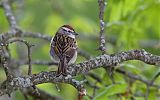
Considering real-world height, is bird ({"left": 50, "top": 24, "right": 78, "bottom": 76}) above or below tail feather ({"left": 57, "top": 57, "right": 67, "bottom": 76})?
above

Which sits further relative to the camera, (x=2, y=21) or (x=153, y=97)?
(x=2, y=21)

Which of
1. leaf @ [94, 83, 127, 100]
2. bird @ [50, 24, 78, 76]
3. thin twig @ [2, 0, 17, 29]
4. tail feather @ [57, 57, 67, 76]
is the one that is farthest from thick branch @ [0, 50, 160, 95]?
thin twig @ [2, 0, 17, 29]

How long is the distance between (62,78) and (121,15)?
2.43 meters

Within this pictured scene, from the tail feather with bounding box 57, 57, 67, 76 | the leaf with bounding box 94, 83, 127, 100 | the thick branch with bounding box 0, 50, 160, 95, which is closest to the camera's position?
the thick branch with bounding box 0, 50, 160, 95

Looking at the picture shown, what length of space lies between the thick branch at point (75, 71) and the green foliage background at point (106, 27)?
0.93 meters

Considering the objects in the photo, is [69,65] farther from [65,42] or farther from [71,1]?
[71,1]

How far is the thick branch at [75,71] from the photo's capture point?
4.81 meters

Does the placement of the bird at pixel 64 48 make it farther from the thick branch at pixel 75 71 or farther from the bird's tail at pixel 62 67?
the thick branch at pixel 75 71

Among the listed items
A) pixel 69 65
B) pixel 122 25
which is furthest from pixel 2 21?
pixel 69 65

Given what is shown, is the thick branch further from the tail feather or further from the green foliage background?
the green foliage background

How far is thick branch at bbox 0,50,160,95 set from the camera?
15.8ft

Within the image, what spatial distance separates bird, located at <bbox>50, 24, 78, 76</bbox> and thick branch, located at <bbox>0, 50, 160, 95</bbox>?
204 millimetres

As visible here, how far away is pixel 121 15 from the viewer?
23.7ft

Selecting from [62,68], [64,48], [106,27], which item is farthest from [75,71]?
[106,27]
